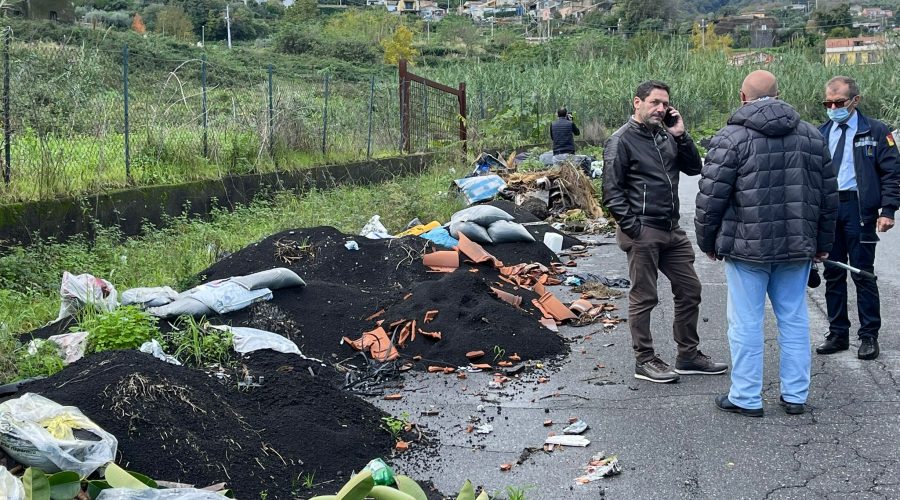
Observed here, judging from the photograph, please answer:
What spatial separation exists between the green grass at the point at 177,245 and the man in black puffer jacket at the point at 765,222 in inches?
189

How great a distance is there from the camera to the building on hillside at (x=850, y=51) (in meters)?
45.8

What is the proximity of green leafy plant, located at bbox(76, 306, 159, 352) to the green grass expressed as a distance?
0.54 m

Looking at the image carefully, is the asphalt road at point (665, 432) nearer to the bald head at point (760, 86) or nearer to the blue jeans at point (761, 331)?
the blue jeans at point (761, 331)

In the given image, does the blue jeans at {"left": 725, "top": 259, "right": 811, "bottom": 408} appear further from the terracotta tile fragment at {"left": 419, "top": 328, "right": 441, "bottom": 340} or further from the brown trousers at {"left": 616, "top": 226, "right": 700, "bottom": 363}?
the terracotta tile fragment at {"left": 419, "top": 328, "right": 441, "bottom": 340}

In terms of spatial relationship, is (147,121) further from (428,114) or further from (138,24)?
(138,24)

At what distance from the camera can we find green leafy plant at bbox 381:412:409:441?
564 centimetres

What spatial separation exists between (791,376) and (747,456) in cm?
84

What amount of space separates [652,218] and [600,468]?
2179mm

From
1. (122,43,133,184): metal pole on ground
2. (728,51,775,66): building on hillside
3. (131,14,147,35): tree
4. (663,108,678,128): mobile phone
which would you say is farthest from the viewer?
(131,14,147,35): tree

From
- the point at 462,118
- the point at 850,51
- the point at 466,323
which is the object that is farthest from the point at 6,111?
the point at 850,51

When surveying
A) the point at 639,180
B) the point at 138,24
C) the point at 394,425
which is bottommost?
the point at 394,425

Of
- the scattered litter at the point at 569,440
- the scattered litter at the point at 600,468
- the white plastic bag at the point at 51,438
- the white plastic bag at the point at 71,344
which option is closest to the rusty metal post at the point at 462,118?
the white plastic bag at the point at 71,344

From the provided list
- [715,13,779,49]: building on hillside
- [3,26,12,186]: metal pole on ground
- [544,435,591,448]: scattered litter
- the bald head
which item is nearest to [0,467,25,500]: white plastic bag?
[544,435,591,448]: scattered litter

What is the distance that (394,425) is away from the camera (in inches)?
223
